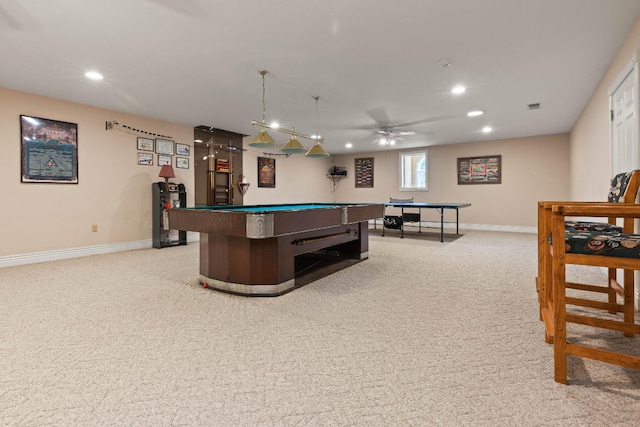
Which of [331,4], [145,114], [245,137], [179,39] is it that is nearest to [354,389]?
[331,4]

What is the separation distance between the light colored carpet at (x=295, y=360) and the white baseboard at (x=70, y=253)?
166cm

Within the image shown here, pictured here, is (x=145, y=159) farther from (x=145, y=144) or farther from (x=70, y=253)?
(x=70, y=253)

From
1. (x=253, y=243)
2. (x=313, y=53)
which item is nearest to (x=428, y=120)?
(x=313, y=53)

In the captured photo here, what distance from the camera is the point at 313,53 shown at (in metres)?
3.22

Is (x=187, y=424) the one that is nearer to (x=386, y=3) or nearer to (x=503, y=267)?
(x=386, y=3)

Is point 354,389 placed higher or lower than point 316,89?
lower

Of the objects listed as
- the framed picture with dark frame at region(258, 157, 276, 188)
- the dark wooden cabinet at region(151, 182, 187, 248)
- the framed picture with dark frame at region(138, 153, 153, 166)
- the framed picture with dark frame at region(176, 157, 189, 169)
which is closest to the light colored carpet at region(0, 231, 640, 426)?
the dark wooden cabinet at region(151, 182, 187, 248)

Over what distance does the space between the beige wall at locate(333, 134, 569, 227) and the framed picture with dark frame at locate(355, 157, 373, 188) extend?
567 millimetres

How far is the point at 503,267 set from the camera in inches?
159

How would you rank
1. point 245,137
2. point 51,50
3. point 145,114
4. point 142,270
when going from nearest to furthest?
1. point 51,50
2. point 142,270
3. point 145,114
4. point 245,137

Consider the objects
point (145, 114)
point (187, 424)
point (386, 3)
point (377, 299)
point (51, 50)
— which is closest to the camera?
point (187, 424)

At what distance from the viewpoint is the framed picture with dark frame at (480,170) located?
818cm

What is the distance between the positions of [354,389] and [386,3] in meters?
2.67

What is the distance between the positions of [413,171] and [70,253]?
8557mm
